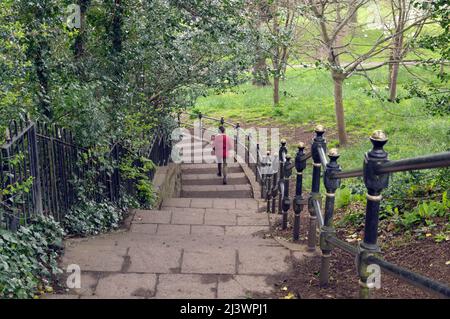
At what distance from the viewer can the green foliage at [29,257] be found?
3.24 meters

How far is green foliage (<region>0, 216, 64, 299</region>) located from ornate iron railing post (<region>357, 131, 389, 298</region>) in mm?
2099

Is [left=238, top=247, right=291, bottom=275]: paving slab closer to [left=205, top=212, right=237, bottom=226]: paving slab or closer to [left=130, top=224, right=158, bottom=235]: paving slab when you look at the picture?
[left=130, top=224, right=158, bottom=235]: paving slab

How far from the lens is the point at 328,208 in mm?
3609

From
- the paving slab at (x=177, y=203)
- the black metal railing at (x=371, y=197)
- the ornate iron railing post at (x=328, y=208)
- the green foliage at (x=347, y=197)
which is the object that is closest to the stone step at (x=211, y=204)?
the paving slab at (x=177, y=203)

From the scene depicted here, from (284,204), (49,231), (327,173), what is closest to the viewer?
(327,173)

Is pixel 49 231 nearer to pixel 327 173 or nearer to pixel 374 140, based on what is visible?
pixel 327 173

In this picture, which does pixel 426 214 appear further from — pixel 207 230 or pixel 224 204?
pixel 224 204

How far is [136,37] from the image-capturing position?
23.5 ft


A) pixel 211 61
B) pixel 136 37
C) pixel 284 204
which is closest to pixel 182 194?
pixel 211 61

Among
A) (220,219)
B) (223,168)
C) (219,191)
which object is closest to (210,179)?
(223,168)

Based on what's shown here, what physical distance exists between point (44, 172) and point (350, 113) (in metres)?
13.3

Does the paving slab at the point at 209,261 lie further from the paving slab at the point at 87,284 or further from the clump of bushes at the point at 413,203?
the clump of bushes at the point at 413,203
